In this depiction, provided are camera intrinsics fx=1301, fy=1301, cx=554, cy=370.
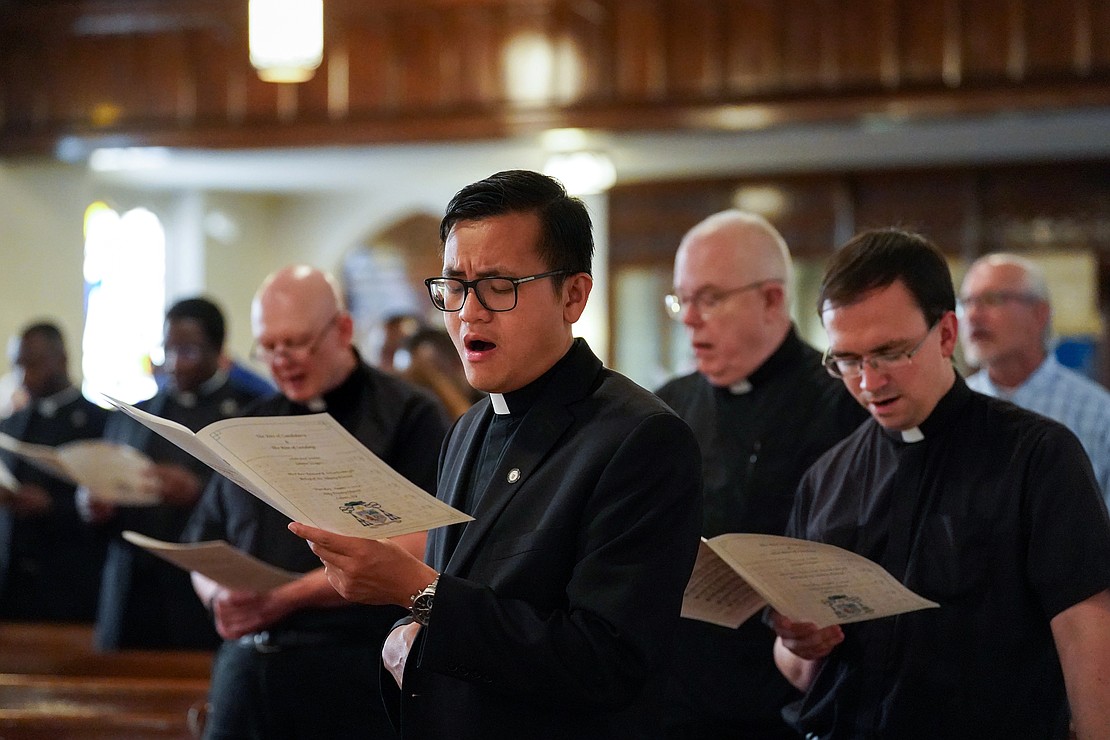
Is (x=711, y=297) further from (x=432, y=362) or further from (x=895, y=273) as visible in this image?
(x=432, y=362)

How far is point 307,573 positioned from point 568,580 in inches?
58.1

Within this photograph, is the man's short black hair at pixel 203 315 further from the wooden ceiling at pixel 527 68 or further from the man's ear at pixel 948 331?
the man's ear at pixel 948 331

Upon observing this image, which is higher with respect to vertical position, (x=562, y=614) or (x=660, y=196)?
(x=660, y=196)

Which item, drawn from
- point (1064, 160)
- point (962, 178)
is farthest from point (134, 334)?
point (1064, 160)

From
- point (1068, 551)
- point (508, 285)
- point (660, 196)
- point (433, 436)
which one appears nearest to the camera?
point (508, 285)

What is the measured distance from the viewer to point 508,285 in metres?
2.07

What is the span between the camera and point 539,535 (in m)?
2.00

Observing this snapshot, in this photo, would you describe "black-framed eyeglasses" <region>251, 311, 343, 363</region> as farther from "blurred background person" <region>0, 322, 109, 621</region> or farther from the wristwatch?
"blurred background person" <region>0, 322, 109, 621</region>

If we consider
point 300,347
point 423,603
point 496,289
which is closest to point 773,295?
point 300,347

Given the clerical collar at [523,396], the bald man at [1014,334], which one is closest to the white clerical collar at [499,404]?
the clerical collar at [523,396]

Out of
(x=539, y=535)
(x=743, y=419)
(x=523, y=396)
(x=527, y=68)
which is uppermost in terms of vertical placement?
(x=527, y=68)

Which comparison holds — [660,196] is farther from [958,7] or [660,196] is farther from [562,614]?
[562,614]

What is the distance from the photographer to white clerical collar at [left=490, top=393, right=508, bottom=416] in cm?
221

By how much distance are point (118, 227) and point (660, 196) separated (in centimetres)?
449
